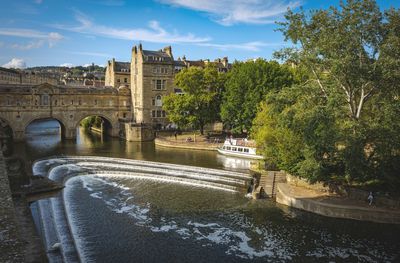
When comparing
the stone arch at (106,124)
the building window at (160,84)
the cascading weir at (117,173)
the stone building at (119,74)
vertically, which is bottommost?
the cascading weir at (117,173)

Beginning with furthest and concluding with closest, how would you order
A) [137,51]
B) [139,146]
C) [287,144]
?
[137,51], [139,146], [287,144]

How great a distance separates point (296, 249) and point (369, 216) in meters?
8.65

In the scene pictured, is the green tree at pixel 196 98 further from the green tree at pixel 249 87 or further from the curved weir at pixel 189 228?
the curved weir at pixel 189 228

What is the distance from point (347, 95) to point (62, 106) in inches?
2171

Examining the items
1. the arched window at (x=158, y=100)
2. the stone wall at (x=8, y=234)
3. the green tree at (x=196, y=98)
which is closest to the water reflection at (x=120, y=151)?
the green tree at (x=196, y=98)

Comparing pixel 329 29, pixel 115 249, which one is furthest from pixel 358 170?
pixel 115 249

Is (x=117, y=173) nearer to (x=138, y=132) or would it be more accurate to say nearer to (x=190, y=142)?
(x=190, y=142)

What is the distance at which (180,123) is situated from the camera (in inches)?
2842

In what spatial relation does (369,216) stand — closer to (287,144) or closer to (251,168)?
(287,144)

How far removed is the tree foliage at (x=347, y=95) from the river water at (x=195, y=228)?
5.62 m

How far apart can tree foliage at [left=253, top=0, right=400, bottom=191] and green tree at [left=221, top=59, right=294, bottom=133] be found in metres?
26.8

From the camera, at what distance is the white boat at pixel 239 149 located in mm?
57250

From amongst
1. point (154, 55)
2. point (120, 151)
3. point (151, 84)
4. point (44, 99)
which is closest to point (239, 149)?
point (120, 151)

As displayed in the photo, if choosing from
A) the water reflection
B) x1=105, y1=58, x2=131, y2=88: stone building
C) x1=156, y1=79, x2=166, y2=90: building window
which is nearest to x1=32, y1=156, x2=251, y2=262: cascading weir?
the water reflection
